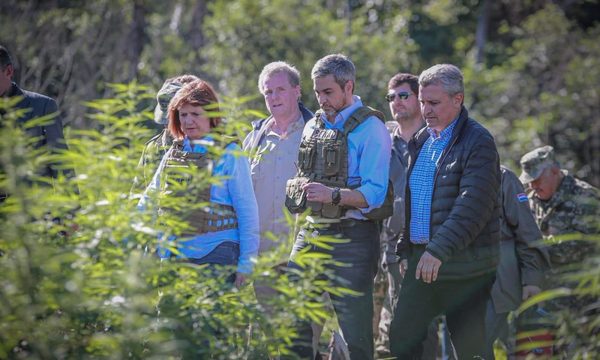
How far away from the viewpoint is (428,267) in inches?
211

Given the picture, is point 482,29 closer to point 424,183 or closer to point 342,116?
point 342,116

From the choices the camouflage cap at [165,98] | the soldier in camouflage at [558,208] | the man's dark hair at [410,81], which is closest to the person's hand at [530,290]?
the soldier in camouflage at [558,208]

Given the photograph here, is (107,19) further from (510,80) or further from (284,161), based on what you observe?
(284,161)

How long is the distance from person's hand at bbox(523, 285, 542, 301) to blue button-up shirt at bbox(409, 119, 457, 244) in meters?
1.93

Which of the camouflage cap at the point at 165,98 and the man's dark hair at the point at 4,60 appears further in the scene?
the camouflage cap at the point at 165,98

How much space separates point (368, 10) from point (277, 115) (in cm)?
1910

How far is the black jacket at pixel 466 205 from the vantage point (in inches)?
212

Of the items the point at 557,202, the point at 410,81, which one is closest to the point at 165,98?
the point at 410,81

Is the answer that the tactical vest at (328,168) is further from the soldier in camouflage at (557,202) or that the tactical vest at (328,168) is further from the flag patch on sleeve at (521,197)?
the soldier in camouflage at (557,202)

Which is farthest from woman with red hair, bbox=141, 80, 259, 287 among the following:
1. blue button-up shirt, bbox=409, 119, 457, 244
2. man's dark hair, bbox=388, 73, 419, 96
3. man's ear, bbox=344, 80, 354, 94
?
man's dark hair, bbox=388, 73, 419, 96

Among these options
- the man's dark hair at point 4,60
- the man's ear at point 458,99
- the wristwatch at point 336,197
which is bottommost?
the wristwatch at point 336,197

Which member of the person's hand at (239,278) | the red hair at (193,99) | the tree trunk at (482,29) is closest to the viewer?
the person's hand at (239,278)

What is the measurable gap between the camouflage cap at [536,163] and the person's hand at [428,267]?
2776mm

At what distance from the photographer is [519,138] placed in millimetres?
19484
